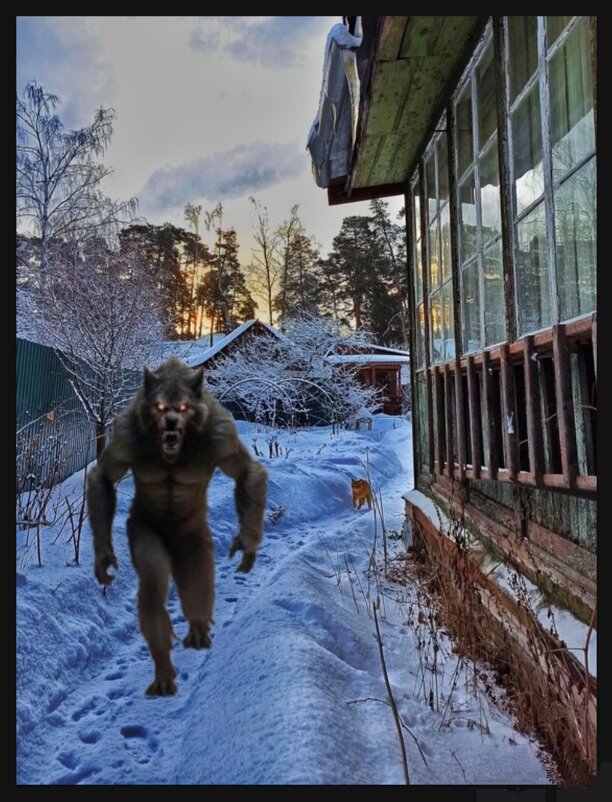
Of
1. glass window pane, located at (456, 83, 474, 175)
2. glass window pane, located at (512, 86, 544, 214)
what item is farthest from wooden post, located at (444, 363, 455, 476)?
glass window pane, located at (456, 83, 474, 175)

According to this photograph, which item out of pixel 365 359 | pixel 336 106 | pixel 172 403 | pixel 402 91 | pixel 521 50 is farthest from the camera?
pixel 365 359

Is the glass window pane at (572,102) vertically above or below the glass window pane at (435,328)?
above

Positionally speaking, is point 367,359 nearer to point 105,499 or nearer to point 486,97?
point 486,97

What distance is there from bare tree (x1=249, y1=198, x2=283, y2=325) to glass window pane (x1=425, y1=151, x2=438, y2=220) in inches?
71.4

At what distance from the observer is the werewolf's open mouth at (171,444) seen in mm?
1039

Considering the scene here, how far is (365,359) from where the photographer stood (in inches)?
140

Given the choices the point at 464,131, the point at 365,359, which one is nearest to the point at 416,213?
the point at 464,131

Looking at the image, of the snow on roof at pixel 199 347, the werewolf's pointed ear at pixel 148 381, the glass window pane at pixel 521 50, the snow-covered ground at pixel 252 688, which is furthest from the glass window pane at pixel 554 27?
the werewolf's pointed ear at pixel 148 381

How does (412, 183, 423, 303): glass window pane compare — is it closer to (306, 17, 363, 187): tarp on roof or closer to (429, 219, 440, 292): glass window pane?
(429, 219, 440, 292): glass window pane

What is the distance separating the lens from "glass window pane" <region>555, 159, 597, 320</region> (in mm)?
1584

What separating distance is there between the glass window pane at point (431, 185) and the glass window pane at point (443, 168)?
3.9 inches

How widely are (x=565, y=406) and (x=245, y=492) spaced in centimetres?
100

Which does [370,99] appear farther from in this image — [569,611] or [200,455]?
[569,611]

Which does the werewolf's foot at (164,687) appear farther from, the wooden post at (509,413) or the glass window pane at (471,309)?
the glass window pane at (471,309)
